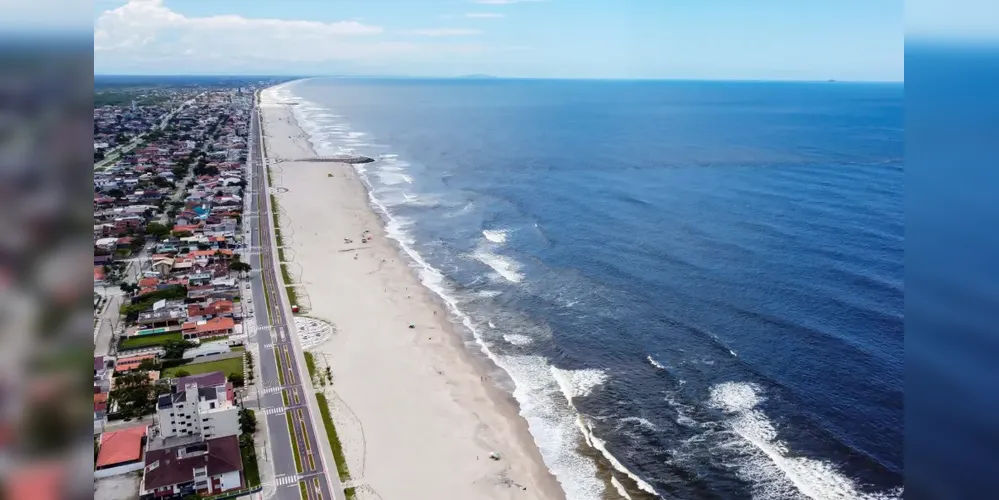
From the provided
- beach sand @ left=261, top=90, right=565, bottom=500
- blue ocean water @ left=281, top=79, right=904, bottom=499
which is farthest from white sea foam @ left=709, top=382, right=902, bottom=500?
beach sand @ left=261, top=90, right=565, bottom=500

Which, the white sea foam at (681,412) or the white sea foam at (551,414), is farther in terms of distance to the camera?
the white sea foam at (681,412)

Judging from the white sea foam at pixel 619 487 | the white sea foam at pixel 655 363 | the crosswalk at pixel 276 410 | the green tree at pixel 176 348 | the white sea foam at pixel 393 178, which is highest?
the white sea foam at pixel 393 178

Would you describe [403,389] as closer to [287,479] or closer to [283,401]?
[283,401]

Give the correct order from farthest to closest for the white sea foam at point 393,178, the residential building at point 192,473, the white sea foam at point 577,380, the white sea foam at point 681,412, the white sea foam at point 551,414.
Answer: the white sea foam at point 393,178
the white sea foam at point 577,380
the white sea foam at point 681,412
the white sea foam at point 551,414
the residential building at point 192,473

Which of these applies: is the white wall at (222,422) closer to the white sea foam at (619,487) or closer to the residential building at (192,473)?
the residential building at (192,473)

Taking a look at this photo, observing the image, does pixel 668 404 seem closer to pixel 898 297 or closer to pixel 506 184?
pixel 898 297

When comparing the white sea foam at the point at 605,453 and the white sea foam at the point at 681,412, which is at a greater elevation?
the white sea foam at the point at 681,412

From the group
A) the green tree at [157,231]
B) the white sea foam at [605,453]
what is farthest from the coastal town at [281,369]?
the white sea foam at [605,453]

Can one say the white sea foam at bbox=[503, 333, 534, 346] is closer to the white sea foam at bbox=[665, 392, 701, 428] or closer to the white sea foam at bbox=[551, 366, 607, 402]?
the white sea foam at bbox=[551, 366, 607, 402]

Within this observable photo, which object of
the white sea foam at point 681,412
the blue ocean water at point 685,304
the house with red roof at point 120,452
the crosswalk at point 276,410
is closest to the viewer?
the house with red roof at point 120,452
